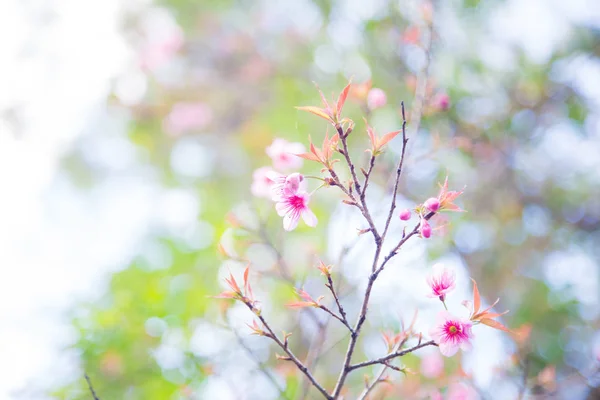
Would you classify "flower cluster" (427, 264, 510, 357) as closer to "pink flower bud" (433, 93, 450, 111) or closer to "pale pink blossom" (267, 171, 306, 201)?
"pale pink blossom" (267, 171, 306, 201)

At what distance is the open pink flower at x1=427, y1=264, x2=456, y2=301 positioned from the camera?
838 mm

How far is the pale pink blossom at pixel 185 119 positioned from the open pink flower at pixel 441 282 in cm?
302

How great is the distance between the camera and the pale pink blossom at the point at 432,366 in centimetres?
178

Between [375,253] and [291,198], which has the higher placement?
[291,198]

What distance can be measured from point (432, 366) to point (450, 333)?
1.11 m

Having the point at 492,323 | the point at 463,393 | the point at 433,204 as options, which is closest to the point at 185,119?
the point at 463,393

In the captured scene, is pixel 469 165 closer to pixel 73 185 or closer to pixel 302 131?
pixel 302 131

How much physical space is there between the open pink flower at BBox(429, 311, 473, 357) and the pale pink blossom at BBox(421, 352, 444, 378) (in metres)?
1.06

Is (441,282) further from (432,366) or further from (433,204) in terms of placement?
(432,366)

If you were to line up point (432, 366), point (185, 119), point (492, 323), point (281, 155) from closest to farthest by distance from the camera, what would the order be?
point (492, 323)
point (281, 155)
point (432, 366)
point (185, 119)

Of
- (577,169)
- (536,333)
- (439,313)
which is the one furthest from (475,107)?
(439,313)

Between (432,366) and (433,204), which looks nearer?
(433,204)

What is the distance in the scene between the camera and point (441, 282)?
2.76ft

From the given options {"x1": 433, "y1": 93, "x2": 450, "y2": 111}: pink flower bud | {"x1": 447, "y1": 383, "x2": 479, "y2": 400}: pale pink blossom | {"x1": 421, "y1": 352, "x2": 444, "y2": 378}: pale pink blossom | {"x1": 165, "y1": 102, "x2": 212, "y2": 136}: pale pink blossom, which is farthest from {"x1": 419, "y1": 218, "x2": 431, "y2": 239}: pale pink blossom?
{"x1": 165, "y1": 102, "x2": 212, "y2": 136}: pale pink blossom
